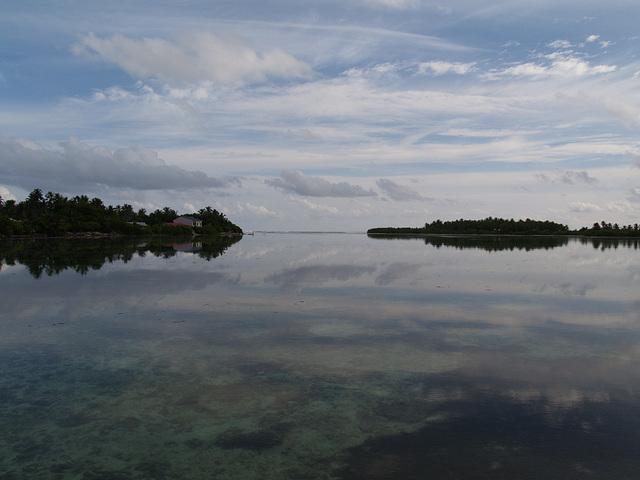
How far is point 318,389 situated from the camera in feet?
25.4

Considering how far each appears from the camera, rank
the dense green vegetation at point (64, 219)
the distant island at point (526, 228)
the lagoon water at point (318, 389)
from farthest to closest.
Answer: the distant island at point (526, 228) < the dense green vegetation at point (64, 219) < the lagoon water at point (318, 389)

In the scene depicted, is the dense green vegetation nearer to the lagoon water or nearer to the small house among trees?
the small house among trees

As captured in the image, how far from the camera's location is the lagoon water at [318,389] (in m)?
5.50

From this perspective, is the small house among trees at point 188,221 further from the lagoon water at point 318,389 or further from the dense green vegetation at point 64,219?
the lagoon water at point 318,389

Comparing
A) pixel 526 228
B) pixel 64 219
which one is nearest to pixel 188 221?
pixel 64 219

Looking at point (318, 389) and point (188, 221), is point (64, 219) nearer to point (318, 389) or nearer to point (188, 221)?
point (188, 221)

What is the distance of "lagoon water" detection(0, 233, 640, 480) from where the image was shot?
5.50 meters

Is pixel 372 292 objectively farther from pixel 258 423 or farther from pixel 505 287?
pixel 258 423

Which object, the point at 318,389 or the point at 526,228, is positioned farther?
the point at 526,228

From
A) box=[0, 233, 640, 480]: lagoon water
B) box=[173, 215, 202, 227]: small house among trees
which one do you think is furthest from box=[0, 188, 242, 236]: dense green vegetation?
box=[0, 233, 640, 480]: lagoon water

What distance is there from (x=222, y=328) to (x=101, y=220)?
341ft

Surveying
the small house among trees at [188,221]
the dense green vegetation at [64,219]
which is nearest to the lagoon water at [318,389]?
the dense green vegetation at [64,219]

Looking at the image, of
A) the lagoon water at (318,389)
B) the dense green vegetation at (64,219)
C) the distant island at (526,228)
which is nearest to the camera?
the lagoon water at (318,389)

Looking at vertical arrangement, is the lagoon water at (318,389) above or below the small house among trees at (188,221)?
below
